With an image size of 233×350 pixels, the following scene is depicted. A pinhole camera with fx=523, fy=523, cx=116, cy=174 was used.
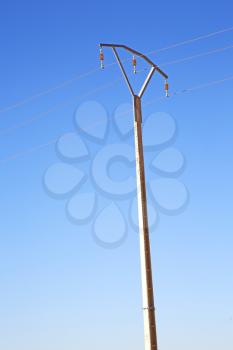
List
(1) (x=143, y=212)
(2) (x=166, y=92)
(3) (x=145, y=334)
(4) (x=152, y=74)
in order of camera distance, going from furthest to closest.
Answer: (2) (x=166, y=92), (4) (x=152, y=74), (1) (x=143, y=212), (3) (x=145, y=334)

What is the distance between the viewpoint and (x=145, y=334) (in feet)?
43.8

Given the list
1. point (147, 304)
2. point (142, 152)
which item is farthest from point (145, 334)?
point (142, 152)

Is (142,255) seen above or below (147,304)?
above

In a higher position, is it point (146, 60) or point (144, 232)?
point (146, 60)

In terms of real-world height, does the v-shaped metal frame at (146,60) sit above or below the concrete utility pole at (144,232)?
above

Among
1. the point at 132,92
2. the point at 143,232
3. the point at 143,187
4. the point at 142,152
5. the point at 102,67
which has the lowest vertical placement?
the point at 143,232

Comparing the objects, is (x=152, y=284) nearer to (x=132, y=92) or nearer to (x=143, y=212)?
(x=143, y=212)

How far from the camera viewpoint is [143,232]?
14078 mm

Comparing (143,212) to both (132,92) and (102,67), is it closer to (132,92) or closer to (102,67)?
(132,92)

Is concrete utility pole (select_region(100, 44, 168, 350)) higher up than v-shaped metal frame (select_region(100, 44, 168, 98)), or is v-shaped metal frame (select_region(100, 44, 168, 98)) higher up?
v-shaped metal frame (select_region(100, 44, 168, 98))

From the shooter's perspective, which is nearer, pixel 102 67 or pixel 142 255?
pixel 142 255

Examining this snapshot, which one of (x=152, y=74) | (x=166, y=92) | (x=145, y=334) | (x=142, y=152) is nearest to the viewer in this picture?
(x=145, y=334)

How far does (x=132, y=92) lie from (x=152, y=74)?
119cm

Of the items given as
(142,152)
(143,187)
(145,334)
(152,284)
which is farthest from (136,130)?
(145,334)
